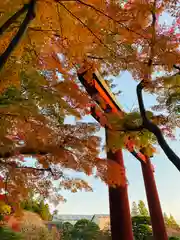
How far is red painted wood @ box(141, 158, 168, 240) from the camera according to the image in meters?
5.79

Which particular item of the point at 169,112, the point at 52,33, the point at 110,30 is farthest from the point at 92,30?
the point at 169,112

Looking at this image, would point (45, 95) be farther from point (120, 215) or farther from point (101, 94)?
point (120, 215)

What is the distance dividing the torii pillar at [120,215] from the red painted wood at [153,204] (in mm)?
2026

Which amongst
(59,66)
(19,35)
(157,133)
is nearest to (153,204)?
(157,133)

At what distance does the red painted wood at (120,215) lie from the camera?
4039mm

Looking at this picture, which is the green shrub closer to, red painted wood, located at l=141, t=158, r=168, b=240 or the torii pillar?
the torii pillar

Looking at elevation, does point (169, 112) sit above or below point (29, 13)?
above

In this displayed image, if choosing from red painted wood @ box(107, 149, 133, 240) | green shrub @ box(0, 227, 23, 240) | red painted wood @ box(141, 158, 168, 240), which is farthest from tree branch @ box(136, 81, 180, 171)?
red painted wood @ box(141, 158, 168, 240)

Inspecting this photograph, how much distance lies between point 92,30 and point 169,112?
6.86ft

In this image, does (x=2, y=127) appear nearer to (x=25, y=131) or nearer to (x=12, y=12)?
(x=25, y=131)

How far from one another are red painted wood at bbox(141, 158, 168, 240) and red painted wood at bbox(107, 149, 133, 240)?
203 centimetres

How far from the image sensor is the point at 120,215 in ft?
13.6

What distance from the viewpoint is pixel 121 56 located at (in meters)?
2.05

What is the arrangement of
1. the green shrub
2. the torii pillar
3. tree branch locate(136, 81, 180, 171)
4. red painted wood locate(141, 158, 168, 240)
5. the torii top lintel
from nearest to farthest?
tree branch locate(136, 81, 180, 171)
the torii top lintel
the torii pillar
the green shrub
red painted wood locate(141, 158, 168, 240)
